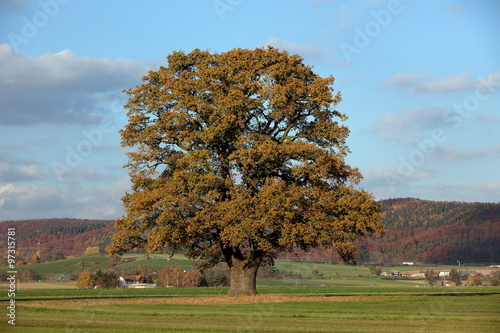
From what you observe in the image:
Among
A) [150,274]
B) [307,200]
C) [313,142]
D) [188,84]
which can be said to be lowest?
[150,274]

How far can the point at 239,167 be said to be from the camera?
40.8m

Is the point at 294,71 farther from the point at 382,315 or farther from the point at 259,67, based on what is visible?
the point at 382,315

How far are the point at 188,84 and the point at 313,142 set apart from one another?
897 cm

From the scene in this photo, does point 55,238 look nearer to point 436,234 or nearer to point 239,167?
point 436,234

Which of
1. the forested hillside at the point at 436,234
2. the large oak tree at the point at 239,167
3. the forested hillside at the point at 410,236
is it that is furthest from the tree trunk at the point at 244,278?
the forested hillside at the point at 436,234

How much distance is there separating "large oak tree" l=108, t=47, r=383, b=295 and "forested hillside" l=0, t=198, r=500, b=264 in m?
80.8

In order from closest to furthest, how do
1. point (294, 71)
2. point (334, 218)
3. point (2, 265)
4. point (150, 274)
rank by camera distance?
point (334, 218)
point (294, 71)
point (150, 274)
point (2, 265)

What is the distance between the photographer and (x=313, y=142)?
41656 mm

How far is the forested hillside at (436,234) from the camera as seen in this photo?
132 meters

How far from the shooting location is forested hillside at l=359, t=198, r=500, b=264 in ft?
431

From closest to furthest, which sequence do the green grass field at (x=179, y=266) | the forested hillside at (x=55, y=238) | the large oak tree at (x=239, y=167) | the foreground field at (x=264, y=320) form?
the foreground field at (x=264, y=320)
the large oak tree at (x=239, y=167)
the green grass field at (x=179, y=266)
the forested hillside at (x=55, y=238)

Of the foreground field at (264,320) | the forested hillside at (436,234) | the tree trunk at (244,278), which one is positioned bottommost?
the foreground field at (264,320)

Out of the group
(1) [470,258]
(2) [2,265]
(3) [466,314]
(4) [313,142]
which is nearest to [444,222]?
(1) [470,258]

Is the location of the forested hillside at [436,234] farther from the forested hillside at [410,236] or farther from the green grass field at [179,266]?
the green grass field at [179,266]
